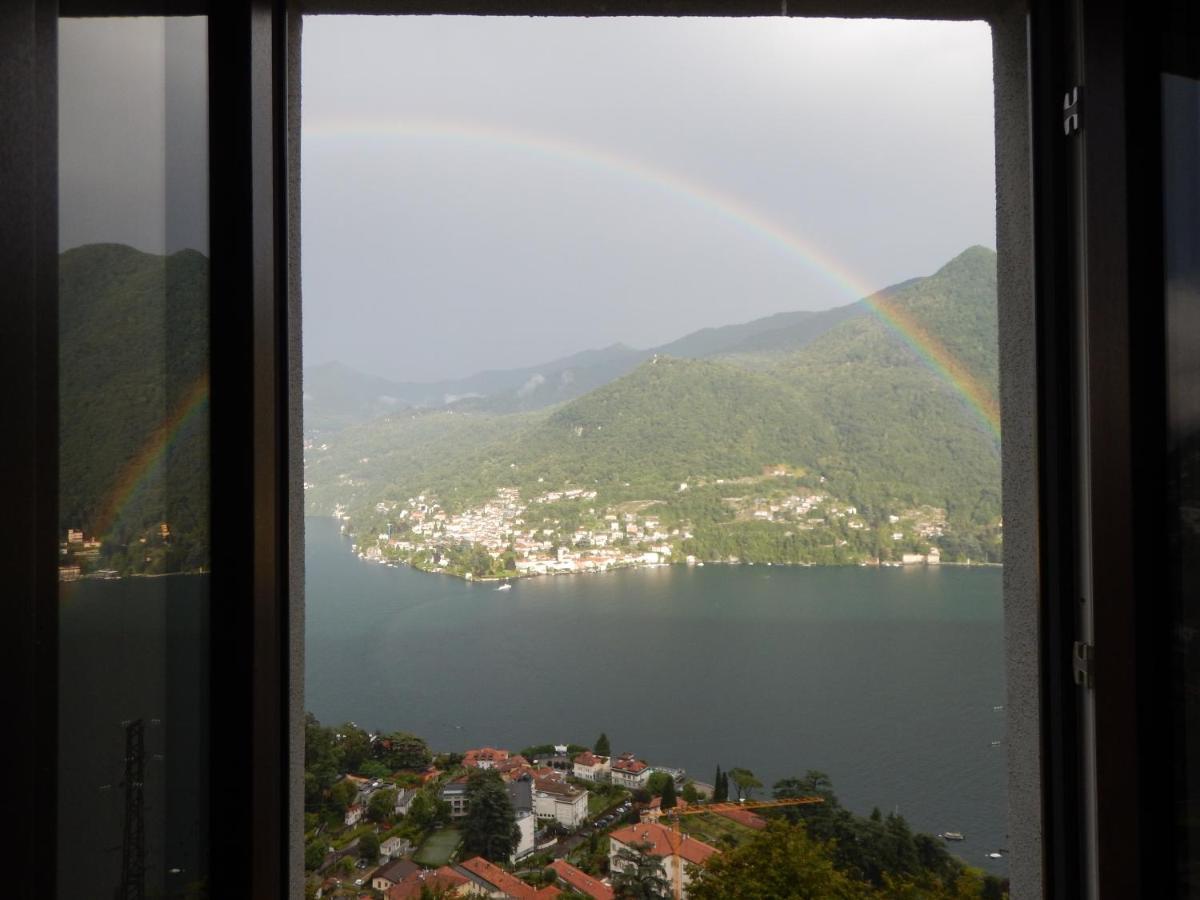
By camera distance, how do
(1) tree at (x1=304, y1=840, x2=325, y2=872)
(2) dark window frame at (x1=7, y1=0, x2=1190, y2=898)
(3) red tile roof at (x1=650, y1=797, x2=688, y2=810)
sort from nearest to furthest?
(2) dark window frame at (x1=7, y1=0, x2=1190, y2=898), (1) tree at (x1=304, y1=840, x2=325, y2=872), (3) red tile roof at (x1=650, y1=797, x2=688, y2=810)

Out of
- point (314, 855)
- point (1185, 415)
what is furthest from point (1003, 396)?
point (314, 855)

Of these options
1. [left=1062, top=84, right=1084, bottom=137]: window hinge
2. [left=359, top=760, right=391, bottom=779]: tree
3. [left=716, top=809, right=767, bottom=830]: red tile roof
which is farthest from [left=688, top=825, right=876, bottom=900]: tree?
[left=1062, top=84, right=1084, bottom=137]: window hinge

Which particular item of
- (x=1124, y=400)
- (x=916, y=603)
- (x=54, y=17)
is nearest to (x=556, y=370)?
(x=916, y=603)

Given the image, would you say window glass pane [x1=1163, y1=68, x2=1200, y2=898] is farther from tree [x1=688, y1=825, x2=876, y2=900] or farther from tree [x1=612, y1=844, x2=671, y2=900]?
tree [x1=612, y1=844, x2=671, y2=900]

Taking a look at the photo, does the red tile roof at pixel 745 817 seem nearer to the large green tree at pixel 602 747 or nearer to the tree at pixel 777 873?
the tree at pixel 777 873

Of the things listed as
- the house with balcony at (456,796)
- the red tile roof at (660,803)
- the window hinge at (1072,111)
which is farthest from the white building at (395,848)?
the window hinge at (1072,111)

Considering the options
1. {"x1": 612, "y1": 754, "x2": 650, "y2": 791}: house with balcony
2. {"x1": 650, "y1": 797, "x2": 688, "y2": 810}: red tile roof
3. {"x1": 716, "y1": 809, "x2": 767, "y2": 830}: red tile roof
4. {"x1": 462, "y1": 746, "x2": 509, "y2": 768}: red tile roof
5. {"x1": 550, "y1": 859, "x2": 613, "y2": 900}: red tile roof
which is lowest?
{"x1": 550, "y1": 859, "x2": 613, "y2": 900}: red tile roof

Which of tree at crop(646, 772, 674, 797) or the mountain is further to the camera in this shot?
the mountain
